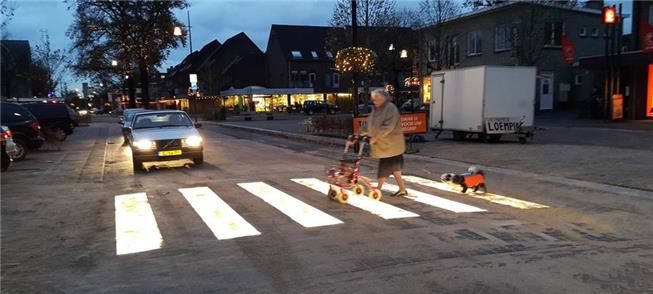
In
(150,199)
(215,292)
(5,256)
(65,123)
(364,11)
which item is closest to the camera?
(215,292)

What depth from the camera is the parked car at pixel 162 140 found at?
40.1 ft

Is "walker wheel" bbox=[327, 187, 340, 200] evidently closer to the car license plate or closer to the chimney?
the car license plate

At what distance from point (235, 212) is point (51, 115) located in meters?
20.1

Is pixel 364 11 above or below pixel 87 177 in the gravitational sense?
above

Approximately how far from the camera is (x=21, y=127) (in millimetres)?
15883

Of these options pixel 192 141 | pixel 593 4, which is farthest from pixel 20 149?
pixel 593 4

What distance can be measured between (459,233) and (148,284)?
3.55m

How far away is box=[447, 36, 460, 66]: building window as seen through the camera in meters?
37.1

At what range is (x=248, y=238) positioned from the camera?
6.15 m

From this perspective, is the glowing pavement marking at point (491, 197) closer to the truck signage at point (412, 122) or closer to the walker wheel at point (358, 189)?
the walker wheel at point (358, 189)

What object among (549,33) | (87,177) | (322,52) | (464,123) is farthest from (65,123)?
(322,52)

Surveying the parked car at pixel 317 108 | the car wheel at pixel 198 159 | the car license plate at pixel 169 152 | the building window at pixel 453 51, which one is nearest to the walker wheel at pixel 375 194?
the car license plate at pixel 169 152

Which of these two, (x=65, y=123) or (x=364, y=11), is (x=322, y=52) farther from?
(x=65, y=123)

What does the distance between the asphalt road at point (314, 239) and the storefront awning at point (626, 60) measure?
18.1 meters
